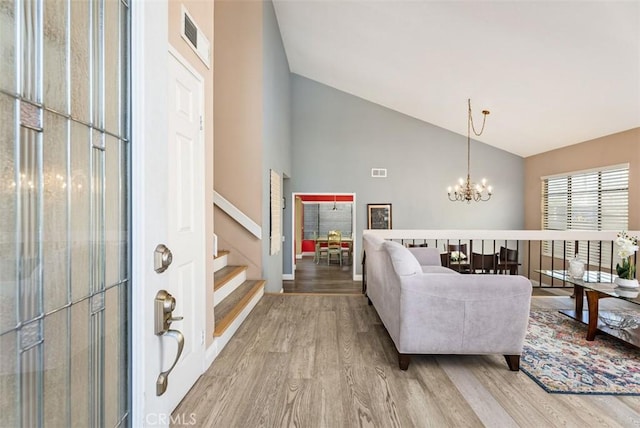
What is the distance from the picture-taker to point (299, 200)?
1002 cm

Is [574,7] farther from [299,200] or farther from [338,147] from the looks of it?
[299,200]

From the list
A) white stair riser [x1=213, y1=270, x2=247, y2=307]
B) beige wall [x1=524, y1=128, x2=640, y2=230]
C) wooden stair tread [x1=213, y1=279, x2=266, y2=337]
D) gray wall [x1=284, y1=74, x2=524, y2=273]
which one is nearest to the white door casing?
wooden stair tread [x1=213, y1=279, x2=266, y2=337]

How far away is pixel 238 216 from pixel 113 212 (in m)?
3.62

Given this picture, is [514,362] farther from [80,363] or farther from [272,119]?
[272,119]

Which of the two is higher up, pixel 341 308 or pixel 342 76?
pixel 342 76

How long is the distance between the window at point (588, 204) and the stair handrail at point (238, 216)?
421 cm

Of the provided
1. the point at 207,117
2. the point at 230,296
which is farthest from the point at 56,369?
the point at 230,296

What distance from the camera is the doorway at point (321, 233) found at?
761cm

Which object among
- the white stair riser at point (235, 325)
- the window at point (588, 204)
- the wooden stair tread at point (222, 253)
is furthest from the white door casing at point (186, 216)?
the window at point (588, 204)

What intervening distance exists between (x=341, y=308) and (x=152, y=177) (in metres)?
3.35

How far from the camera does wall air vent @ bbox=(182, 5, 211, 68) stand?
202 centimetres

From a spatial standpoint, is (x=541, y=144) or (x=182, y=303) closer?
(x=182, y=303)

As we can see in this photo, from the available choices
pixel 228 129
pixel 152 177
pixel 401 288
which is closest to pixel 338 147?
pixel 228 129

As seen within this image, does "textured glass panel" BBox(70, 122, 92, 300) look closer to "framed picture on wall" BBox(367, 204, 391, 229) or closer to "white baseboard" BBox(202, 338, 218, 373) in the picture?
"white baseboard" BBox(202, 338, 218, 373)
